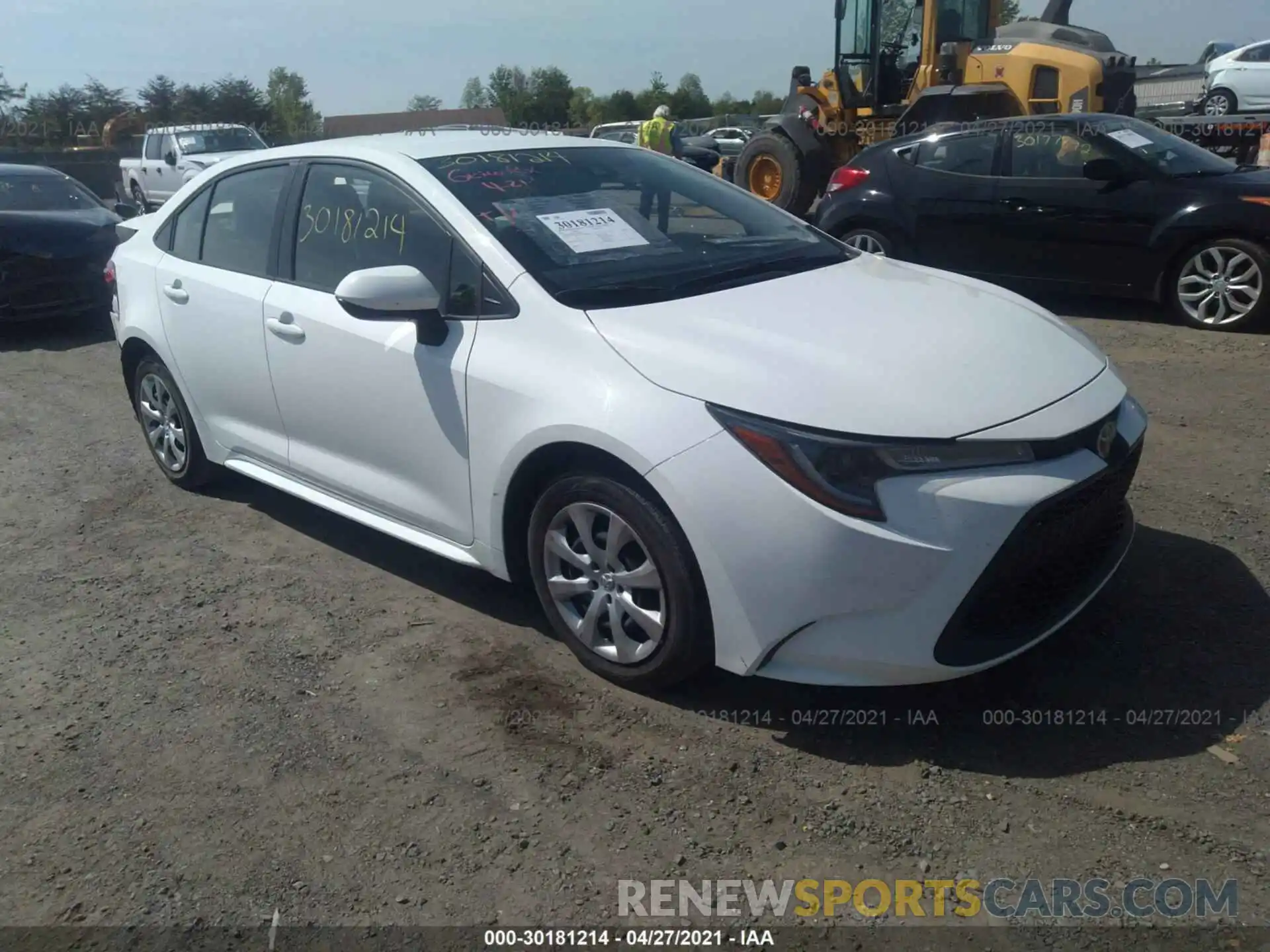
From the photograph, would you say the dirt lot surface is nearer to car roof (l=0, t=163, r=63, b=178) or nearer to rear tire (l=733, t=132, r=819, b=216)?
car roof (l=0, t=163, r=63, b=178)

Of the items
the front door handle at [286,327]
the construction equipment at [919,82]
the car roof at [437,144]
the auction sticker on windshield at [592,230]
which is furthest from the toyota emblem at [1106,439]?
the construction equipment at [919,82]

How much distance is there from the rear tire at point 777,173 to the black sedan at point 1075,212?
4.54 m

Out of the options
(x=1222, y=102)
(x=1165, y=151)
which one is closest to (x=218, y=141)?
(x=1165, y=151)

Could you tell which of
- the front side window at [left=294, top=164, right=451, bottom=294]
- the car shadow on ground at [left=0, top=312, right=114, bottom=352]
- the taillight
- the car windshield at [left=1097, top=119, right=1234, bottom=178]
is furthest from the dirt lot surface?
the car shadow on ground at [left=0, top=312, right=114, bottom=352]

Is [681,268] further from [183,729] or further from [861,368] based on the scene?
[183,729]

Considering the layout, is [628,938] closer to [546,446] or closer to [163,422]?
[546,446]

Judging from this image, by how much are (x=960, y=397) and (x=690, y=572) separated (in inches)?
34.9

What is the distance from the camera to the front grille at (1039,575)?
2875 mm

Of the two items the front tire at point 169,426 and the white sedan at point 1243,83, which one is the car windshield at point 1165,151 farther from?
the white sedan at point 1243,83

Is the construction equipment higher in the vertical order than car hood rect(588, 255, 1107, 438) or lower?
higher

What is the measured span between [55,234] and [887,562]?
30.0 feet

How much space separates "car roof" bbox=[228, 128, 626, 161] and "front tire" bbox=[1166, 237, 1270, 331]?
4920mm

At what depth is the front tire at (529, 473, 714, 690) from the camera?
3.08 metres

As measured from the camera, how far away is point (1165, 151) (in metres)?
8.03
